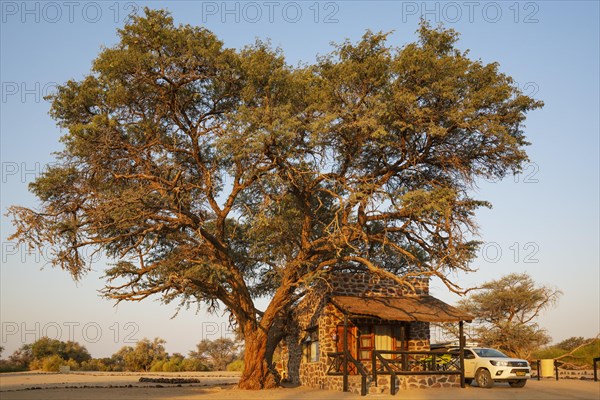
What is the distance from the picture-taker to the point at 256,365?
906 inches

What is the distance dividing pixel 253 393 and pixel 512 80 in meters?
13.9

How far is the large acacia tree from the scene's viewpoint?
65.7 ft

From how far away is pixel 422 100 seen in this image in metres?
20.9

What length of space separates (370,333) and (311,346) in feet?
9.73

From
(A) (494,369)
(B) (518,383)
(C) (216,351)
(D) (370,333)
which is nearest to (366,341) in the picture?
(D) (370,333)

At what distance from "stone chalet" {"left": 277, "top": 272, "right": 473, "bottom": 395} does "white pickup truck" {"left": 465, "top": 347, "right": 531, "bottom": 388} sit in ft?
2.01

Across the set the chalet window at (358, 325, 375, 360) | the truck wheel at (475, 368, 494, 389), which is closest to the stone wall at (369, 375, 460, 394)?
the truck wheel at (475, 368, 494, 389)

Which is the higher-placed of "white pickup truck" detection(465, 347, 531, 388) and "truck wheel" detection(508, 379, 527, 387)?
"white pickup truck" detection(465, 347, 531, 388)

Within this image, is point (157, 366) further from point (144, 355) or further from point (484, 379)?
point (484, 379)

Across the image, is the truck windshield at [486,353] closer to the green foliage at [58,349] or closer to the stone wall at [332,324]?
the stone wall at [332,324]

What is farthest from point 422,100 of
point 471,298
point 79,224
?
point 471,298

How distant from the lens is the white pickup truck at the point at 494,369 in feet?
74.5

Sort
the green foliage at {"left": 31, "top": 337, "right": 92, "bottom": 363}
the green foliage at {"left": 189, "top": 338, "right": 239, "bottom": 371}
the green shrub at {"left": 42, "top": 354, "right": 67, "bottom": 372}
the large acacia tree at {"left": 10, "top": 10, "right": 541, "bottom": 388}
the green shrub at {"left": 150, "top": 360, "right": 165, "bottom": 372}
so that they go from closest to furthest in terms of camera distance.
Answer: the large acacia tree at {"left": 10, "top": 10, "right": 541, "bottom": 388}
the green shrub at {"left": 42, "top": 354, "right": 67, "bottom": 372}
the green shrub at {"left": 150, "top": 360, "right": 165, "bottom": 372}
the green foliage at {"left": 31, "top": 337, "right": 92, "bottom": 363}
the green foliage at {"left": 189, "top": 338, "right": 239, "bottom": 371}

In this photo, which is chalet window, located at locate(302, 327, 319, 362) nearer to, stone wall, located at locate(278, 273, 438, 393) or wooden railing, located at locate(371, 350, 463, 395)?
stone wall, located at locate(278, 273, 438, 393)
